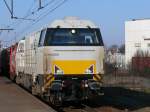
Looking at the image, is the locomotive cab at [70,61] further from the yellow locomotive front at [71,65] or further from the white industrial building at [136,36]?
the white industrial building at [136,36]

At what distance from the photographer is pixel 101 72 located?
1964 cm

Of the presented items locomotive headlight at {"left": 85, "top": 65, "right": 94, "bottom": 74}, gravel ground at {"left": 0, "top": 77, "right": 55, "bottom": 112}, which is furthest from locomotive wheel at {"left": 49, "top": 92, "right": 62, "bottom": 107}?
locomotive headlight at {"left": 85, "top": 65, "right": 94, "bottom": 74}

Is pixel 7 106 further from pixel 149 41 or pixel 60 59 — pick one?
pixel 149 41

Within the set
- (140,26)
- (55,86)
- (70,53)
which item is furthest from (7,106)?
(140,26)

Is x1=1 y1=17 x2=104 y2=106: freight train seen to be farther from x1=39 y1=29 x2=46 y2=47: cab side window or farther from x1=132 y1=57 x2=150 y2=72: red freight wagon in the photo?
x1=132 y1=57 x2=150 y2=72: red freight wagon

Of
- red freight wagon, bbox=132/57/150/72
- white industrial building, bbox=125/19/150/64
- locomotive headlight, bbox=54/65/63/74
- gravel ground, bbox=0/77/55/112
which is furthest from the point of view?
white industrial building, bbox=125/19/150/64

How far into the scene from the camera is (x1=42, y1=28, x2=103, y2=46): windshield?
64.8 feet

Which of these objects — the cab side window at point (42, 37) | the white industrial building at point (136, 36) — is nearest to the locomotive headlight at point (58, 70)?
the cab side window at point (42, 37)

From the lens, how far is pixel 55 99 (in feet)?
65.7

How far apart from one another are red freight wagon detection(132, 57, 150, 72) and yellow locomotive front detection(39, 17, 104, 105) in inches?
2341

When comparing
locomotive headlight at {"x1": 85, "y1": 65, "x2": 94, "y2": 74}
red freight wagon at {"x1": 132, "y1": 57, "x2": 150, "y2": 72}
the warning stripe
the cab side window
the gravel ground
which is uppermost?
the cab side window

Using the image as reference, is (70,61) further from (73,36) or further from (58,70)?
(73,36)

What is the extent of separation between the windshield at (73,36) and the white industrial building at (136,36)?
3074 inches

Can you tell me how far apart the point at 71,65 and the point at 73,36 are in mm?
1239
